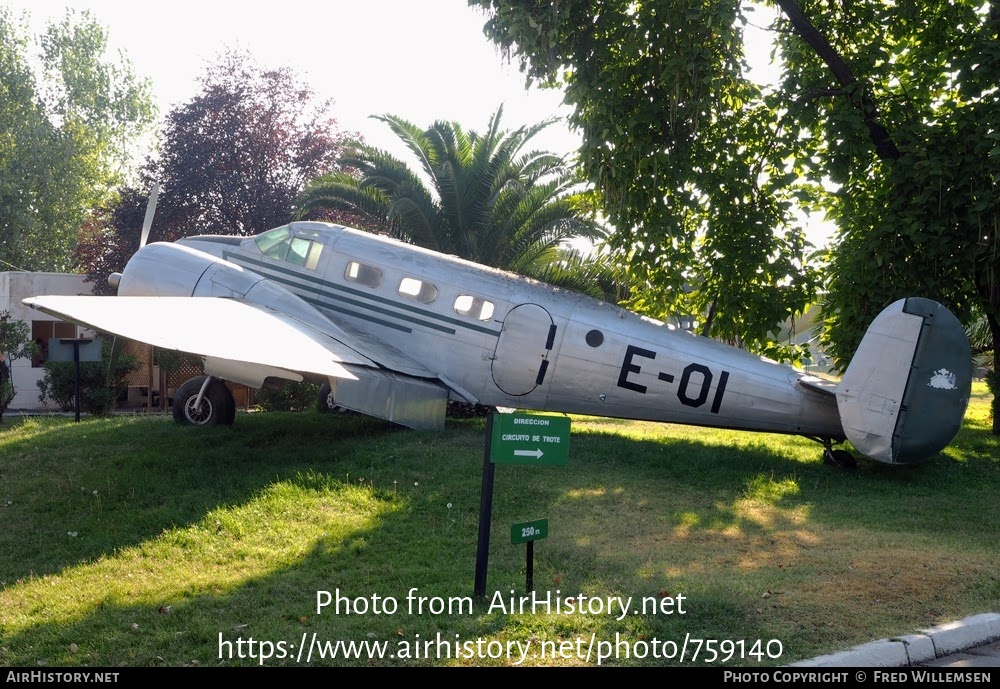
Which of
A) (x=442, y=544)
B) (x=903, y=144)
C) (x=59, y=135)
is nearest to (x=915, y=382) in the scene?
(x=903, y=144)

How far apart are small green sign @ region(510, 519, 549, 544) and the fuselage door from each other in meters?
6.35

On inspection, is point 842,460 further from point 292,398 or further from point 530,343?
point 292,398

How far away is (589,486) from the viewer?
11.4 metres

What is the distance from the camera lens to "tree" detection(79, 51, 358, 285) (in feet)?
90.7

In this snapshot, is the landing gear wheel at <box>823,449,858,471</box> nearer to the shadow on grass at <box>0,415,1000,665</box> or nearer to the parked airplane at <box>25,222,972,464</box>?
the parked airplane at <box>25,222,972,464</box>

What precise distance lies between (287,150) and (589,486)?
70.4 feet

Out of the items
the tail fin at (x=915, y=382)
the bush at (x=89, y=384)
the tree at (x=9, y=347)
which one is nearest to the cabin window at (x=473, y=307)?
the tail fin at (x=915, y=382)

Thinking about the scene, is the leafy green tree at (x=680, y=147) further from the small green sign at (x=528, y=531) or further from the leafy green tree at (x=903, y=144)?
the small green sign at (x=528, y=531)

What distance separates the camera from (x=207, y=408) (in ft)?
46.5

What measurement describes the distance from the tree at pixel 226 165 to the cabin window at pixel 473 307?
15.4 meters

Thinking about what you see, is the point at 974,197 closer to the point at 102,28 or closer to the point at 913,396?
the point at 913,396

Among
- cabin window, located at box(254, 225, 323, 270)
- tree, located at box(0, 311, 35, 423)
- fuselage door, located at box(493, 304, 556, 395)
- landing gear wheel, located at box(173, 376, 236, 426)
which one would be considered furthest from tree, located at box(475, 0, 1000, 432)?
tree, located at box(0, 311, 35, 423)

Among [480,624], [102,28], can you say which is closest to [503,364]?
[480,624]

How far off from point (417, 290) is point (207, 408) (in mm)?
4167
